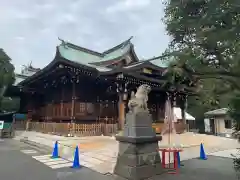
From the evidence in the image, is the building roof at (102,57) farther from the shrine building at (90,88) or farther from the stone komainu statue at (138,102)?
the stone komainu statue at (138,102)

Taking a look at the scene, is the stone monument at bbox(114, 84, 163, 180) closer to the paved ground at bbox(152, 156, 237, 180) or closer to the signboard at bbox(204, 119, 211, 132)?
the paved ground at bbox(152, 156, 237, 180)

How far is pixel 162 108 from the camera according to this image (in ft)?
66.9

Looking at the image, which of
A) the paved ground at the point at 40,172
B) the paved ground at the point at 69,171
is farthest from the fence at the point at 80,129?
the paved ground at the point at 40,172

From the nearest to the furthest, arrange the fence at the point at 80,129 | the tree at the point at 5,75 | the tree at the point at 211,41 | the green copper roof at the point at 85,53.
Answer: the tree at the point at 211,41 → the fence at the point at 80,129 → the green copper roof at the point at 85,53 → the tree at the point at 5,75

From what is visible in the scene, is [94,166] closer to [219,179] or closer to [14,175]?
[14,175]

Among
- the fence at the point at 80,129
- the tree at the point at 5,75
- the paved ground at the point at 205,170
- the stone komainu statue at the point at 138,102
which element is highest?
the tree at the point at 5,75

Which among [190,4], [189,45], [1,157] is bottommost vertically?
[1,157]

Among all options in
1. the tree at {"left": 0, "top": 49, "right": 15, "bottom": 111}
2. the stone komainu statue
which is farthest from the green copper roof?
the stone komainu statue

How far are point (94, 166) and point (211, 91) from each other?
493 cm

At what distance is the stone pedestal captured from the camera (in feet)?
19.0

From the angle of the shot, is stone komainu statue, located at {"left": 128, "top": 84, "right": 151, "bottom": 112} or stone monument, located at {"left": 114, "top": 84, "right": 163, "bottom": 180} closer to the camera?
stone monument, located at {"left": 114, "top": 84, "right": 163, "bottom": 180}

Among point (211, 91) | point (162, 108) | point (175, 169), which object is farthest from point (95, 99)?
point (211, 91)

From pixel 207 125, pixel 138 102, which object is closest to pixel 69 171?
pixel 138 102

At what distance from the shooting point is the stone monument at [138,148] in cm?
580
